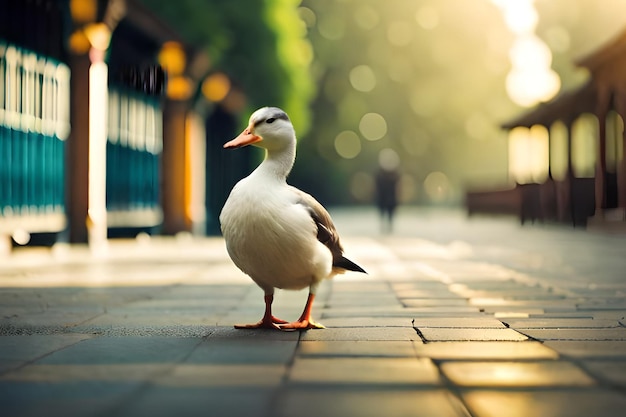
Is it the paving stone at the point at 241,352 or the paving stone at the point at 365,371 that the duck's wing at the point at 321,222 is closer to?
the paving stone at the point at 241,352

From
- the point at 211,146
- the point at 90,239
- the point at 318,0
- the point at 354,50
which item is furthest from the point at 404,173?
the point at 90,239

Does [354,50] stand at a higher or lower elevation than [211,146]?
higher

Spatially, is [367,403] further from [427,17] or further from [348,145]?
[427,17]

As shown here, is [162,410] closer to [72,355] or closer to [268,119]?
[72,355]

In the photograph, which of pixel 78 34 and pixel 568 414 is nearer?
pixel 568 414

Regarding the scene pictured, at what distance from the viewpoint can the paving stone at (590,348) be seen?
4.35 meters

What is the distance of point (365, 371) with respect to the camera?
12.8ft

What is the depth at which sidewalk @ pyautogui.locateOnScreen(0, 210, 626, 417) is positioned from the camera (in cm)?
332

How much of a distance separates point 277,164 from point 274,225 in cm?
43

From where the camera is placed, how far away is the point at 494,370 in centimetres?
392

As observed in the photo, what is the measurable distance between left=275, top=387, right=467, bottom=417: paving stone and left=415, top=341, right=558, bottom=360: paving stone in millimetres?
818

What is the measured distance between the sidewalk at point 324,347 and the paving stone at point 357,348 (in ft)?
0.03

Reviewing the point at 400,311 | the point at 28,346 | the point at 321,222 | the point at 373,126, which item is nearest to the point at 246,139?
the point at 321,222

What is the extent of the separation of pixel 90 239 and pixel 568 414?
1130 centimetres
